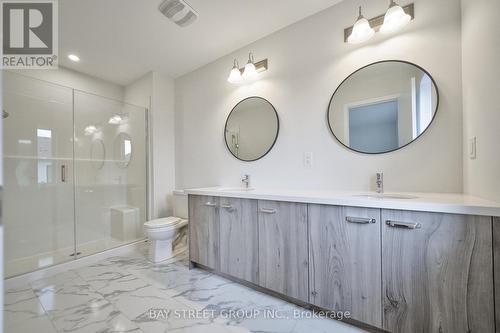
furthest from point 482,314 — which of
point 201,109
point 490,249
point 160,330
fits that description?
point 201,109

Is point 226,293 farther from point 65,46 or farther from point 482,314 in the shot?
point 65,46

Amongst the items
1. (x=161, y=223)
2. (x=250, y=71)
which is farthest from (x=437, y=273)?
(x=161, y=223)

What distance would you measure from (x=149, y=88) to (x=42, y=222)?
2.14m

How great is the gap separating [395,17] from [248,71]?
1.29 metres

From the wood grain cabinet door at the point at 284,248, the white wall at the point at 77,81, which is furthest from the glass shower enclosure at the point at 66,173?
the wood grain cabinet door at the point at 284,248

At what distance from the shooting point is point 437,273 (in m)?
1.12

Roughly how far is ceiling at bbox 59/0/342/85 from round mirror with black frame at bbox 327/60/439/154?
771mm

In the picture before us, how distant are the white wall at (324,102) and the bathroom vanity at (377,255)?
288 millimetres

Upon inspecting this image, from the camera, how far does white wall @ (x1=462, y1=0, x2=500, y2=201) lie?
1.06m

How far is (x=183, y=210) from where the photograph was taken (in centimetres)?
288

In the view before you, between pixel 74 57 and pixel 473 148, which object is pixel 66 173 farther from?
pixel 473 148

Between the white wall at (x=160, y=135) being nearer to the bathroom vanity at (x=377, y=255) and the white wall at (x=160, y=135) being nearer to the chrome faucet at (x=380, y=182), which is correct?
the bathroom vanity at (x=377, y=255)

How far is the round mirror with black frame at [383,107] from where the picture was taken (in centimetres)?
155

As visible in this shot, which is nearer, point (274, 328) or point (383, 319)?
point (383, 319)
